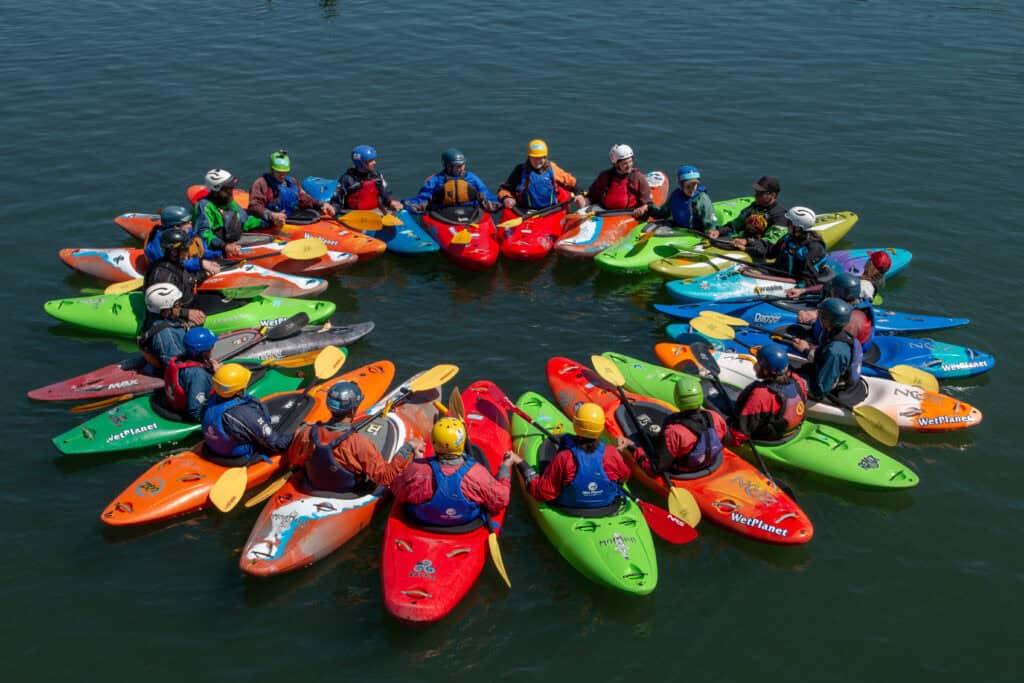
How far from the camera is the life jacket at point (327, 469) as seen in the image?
8.77 metres

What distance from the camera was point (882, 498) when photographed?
1006 centimetres

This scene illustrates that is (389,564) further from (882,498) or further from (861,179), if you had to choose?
(861,179)

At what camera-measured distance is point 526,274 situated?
14.9 metres

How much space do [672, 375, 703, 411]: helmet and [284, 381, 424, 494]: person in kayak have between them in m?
3.10

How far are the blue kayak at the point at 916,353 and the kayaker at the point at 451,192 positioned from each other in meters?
5.33

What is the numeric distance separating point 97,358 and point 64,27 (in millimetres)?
18614

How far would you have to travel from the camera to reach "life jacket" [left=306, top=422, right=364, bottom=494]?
8.77 metres

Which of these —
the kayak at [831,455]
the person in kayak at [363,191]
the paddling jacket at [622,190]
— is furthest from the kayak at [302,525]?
the paddling jacket at [622,190]

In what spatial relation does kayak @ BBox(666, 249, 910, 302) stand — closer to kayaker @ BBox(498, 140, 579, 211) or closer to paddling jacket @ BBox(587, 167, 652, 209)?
paddling jacket @ BBox(587, 167, 652, 209)

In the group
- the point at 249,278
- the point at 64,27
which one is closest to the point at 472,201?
the point at 249,278

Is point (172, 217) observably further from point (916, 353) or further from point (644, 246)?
point (916, 353)

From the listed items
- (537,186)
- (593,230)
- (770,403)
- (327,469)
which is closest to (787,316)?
(770,403)

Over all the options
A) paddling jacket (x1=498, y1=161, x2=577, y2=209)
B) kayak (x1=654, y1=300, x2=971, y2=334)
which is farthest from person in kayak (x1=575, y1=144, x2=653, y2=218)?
kayak (x1=654, y1=300, x2=971, y2=334)

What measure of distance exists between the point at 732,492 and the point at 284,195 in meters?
9.75
